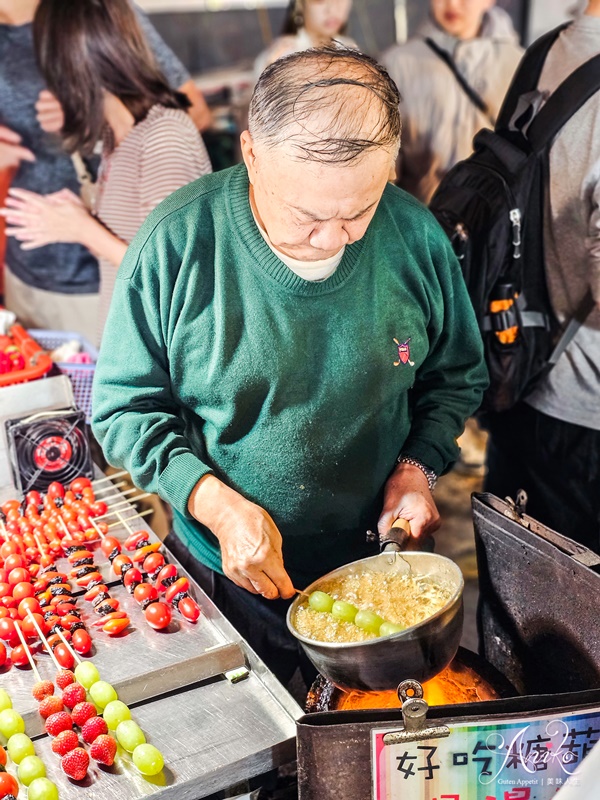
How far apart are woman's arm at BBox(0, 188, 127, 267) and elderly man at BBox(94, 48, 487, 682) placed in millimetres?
1348

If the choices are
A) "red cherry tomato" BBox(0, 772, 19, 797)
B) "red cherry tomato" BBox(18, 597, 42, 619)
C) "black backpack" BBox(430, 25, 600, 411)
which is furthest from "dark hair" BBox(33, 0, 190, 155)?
"red cherry tomato" BBox(0, 772, 19, 797)

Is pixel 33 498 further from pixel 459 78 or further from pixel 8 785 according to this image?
pixel 459 78

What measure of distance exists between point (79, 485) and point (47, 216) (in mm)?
1400

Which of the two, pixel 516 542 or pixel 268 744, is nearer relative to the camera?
pixel 268 744

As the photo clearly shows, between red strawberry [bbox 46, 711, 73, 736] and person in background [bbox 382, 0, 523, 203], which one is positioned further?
person in background [bbox 382, 0, 523, 203]

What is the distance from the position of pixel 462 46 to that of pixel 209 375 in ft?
10.8

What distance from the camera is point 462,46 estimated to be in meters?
4.43

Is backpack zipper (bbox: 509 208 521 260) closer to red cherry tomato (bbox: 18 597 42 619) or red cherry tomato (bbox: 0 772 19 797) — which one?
red cherry tomato (bbox: 18 597 42 619)

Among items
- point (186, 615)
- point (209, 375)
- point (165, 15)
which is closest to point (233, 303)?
point (209, 375)

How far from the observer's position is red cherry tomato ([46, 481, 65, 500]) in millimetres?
2303

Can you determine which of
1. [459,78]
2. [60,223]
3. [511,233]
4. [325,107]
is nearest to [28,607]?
[325,107]

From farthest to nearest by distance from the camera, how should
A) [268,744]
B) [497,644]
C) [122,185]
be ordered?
1. [122,185]
2. [497,644]
3. [268,744]

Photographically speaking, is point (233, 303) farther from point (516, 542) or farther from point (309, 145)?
point (516, 542)

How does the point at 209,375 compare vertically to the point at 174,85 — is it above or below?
below
